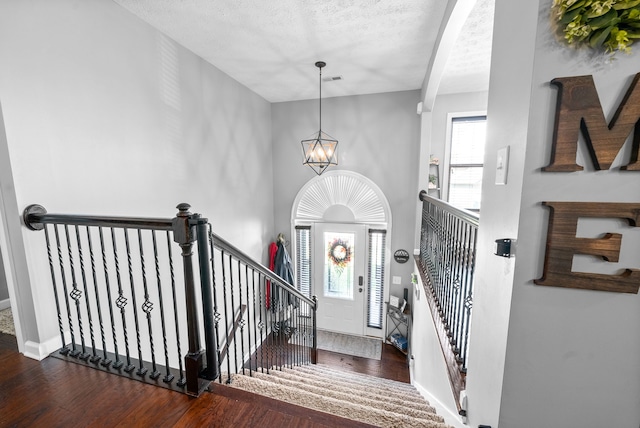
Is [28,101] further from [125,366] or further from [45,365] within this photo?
[125,366]

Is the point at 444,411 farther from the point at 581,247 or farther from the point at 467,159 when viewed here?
the point at 467,159

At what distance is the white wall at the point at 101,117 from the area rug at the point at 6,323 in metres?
0.63

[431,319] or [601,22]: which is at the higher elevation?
[601,22]

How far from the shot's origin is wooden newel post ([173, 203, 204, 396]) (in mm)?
1257

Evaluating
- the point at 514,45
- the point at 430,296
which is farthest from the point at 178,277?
the point at 514,45

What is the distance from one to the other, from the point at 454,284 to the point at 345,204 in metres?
2.77

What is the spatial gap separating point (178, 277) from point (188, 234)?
1.79m

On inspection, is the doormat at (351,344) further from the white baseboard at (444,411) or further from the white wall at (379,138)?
the white baseboard at (444,411)

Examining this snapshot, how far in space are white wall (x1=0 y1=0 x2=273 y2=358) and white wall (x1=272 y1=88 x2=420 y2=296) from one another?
145 centimetres

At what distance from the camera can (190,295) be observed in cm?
132

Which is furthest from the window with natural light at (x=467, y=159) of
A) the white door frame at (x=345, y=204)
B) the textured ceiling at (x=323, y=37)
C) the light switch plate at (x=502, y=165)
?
the light switch plate at (x=502, y=165)

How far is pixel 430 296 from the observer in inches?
104

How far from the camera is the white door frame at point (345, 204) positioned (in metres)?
4.37

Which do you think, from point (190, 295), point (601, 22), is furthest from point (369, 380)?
point (601, 22)
